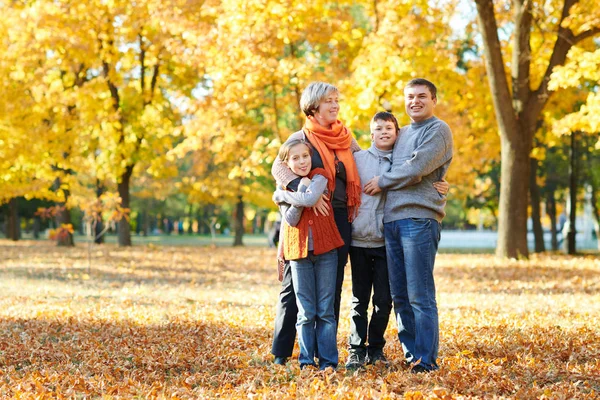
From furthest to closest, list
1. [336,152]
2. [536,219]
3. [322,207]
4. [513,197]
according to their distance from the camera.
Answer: [536,219], [513,197], [336,152], [322,207]

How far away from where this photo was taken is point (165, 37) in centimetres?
2166

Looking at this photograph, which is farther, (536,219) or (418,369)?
(536,219)

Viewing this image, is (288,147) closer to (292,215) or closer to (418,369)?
(292,215)

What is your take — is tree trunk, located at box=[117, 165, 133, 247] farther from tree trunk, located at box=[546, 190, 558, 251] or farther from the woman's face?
the woman's face

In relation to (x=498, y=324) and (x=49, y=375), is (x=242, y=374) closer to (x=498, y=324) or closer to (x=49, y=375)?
(x=49, y=375)

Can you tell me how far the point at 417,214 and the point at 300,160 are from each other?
0.90 meters

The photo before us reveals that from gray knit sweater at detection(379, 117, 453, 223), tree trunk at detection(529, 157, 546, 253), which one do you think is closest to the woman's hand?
gray knit sweater at detection(379, 117, 453, 223)

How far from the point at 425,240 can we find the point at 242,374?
64.5 inches

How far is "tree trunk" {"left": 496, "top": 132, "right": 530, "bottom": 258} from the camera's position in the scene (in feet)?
49.3

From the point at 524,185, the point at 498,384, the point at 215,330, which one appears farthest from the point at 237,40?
the point at 498,384

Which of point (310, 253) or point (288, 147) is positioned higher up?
point (288, 147)

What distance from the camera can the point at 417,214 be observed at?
4.72 m

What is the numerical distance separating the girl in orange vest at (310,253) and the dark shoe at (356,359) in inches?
6.5

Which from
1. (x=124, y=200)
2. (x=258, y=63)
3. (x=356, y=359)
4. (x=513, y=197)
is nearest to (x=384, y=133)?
(x=356, y=359)
